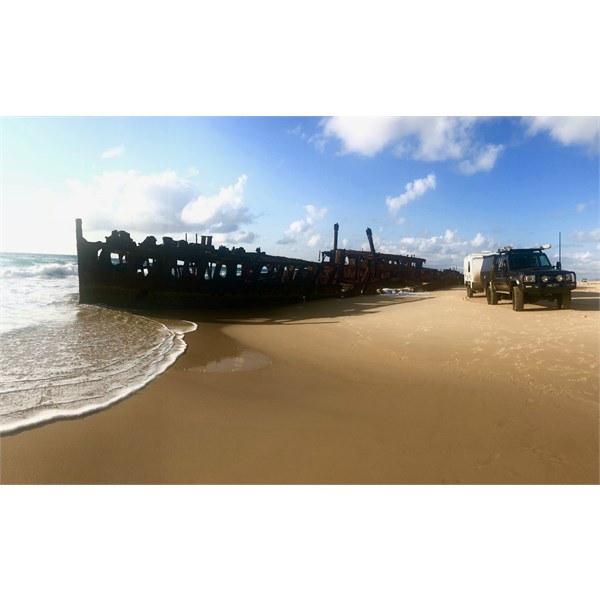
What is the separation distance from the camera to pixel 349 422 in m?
3.61

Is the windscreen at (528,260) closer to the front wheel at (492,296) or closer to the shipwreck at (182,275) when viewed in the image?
the front wheel at (492,296)

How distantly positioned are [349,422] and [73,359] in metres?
5.13

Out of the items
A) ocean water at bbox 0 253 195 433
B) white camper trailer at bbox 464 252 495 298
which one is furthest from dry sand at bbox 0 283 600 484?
white camper trailer at bbox 464 252 495 298

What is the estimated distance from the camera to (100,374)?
5.28 meters

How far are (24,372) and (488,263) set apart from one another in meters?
14.8

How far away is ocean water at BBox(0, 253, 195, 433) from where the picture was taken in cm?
412

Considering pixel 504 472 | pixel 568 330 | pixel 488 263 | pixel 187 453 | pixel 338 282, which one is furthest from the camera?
pixel 338 282

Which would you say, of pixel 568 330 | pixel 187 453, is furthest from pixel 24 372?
pixel 568 330

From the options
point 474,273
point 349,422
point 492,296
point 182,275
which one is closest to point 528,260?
point 492,296

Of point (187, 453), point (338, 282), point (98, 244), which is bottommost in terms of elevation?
point (187, 453)

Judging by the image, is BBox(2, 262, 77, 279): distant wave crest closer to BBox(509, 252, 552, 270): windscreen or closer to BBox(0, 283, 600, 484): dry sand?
BBox(0, 283, 600, 484): dry sand

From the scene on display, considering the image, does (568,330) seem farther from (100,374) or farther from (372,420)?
(100,374)

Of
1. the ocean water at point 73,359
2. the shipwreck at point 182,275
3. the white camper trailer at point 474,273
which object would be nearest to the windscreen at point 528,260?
the white camper trailer at point 474,273

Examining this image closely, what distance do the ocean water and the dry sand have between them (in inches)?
14.3
